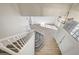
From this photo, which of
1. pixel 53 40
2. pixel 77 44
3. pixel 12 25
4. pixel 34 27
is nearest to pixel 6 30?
pixel 12 25

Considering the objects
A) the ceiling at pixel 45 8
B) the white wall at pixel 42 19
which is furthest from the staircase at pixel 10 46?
the white wall at pixel 42 19

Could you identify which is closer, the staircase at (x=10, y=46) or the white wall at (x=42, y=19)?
the staircase at (x=10, y=46)

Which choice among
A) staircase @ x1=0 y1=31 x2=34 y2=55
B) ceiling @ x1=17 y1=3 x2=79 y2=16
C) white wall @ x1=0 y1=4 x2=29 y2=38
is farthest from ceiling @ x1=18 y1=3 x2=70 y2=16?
staircase @ x1=0 y1=31 x2=34 y2=55

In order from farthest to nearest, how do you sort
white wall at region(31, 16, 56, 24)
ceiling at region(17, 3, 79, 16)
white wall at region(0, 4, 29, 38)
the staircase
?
white wall at region(31, 16, 56, 24) < white wall at region(0, 4, 29, 38) < ceiling at region(17, 3, 79, 16) < the staircase

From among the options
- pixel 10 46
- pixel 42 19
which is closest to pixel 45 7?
pixel 10 46

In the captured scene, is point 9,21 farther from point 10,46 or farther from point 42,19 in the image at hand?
point 42,19

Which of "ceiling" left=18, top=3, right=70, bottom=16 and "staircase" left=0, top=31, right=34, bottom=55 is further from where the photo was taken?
"ceiling" left=18, top=3, right=70, bottom=16

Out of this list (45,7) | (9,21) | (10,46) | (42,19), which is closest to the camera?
(10,46)

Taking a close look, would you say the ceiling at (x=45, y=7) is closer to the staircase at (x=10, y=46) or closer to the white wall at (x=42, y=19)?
the staircase at (x=10, y=46)

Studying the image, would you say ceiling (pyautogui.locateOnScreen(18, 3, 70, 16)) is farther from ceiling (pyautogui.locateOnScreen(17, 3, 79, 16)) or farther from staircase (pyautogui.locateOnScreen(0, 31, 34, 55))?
staircase (pyautogui.locateOnScreen(0, 31, 34, 55))

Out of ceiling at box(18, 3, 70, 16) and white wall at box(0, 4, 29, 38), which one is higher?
ceiling at box(18, 3, 70, 16)

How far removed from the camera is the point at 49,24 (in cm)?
294
